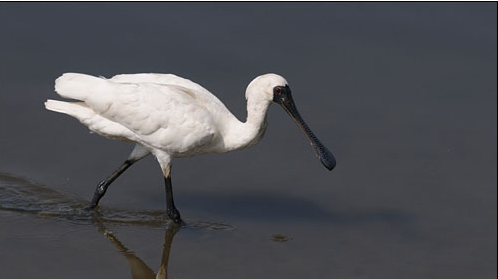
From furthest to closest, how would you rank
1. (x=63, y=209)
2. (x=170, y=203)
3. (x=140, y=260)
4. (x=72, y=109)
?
(x=63, y=209), (x=170, y=203), (x=72, y=109), (x=140, y=260)

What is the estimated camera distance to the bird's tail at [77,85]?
9.79m

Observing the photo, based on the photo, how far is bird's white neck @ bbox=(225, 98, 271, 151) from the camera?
390 inches

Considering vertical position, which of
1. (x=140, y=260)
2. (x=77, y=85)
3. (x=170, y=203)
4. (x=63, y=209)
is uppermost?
(x=77, y=85)

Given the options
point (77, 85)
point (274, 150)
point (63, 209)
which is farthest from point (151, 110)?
point (274, 150)

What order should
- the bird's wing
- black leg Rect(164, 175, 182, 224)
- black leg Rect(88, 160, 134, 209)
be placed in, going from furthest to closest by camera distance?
black leg Rect(88, 160, 134, 209) < black leg Rect(164, 175, 182, 224) < the bird's wing

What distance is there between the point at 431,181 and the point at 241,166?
2317 mm

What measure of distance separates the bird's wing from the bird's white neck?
29cm

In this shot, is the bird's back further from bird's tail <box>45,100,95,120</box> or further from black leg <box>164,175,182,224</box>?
black leg <box>164,175,182,224</box>

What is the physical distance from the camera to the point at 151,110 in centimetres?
979

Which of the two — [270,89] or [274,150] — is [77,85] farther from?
[274,150]

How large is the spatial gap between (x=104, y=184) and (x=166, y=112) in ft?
3.83

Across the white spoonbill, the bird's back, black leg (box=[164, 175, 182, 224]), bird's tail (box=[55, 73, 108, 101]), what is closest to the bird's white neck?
the white spoonbill

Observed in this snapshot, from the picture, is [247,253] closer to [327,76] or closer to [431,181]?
[431,181]

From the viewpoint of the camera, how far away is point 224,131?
10125 millimetres
